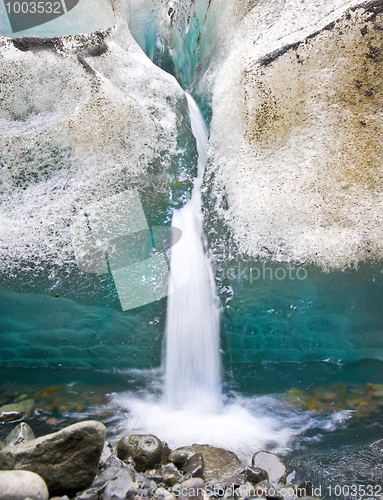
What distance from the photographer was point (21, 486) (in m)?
2.01

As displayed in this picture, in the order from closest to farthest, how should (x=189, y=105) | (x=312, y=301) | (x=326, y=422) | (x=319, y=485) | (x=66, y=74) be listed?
(x=319, y=485) → (x=326, y=422) → (x=312, y=301) → (x=66, y=74) → (x=189, y=105)

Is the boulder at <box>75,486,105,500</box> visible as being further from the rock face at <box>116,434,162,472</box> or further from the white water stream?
the white water stream

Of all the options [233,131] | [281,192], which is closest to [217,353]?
[281,192]

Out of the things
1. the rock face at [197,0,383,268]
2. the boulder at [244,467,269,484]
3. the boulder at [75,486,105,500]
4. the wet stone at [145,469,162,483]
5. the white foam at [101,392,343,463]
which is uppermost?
the rock face at [197,0,383,268]

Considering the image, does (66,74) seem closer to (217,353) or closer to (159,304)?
(159,304)

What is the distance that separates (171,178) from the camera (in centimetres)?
477

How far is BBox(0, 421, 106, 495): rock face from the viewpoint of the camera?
2.35 meters

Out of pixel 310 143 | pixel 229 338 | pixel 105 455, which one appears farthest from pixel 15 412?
pixel 310 143

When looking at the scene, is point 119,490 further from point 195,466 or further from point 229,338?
point 229,338

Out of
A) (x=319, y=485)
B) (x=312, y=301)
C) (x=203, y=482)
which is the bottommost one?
(x=319, y=485)

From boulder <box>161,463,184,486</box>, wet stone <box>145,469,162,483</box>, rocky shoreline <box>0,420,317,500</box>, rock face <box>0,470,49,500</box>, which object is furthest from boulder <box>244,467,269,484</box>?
rock face <box>0,470,49,500</box>

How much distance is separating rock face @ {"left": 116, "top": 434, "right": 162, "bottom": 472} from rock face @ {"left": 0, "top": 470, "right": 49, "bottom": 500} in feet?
2.92

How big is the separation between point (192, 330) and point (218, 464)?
1.51 m

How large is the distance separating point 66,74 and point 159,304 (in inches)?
135
